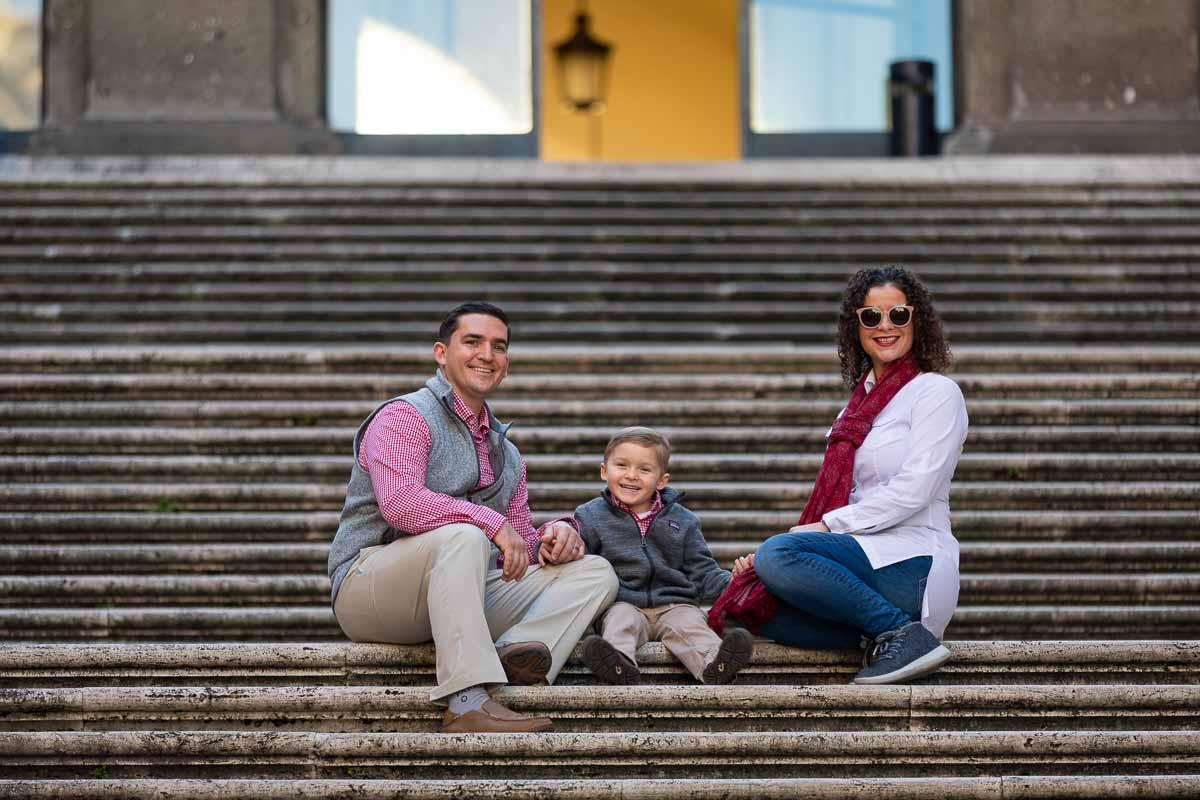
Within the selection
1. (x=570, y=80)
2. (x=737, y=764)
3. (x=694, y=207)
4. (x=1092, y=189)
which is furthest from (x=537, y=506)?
(x=570, y=80)

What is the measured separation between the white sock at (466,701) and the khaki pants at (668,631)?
0.43 m

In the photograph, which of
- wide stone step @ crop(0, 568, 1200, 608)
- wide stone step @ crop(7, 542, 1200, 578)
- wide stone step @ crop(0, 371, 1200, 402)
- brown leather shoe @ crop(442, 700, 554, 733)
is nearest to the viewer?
brown leather shoe @ crop(442, 700, 554, 733)

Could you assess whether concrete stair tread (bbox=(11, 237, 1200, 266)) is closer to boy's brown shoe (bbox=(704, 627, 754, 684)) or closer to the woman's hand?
the woman's hand

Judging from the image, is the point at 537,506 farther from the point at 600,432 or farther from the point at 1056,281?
the point at 1056,281

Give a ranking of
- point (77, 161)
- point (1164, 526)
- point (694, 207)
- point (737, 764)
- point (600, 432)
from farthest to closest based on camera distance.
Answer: point (77, 161) → point (694, 207) → point (600, 432) → point (1164, 526) → point (737, 764)

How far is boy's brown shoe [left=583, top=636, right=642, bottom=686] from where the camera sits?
4.41 meters

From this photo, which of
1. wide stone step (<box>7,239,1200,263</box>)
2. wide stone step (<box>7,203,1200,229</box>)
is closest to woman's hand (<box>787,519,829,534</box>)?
wide stone step (<box>7,239,1200,263</box>)

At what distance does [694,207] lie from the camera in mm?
9898

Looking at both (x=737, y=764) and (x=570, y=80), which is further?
(x=570, y=80)

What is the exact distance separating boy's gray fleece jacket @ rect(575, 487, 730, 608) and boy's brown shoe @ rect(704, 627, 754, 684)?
1.14ft

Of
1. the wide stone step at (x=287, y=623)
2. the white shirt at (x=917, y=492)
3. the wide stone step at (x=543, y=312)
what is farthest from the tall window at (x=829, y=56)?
the white shirt at (x=917, y=492)

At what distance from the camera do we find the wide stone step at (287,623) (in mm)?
5887

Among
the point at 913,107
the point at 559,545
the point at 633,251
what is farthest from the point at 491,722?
the point at 913,107

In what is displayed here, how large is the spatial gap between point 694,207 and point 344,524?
5715 mm
